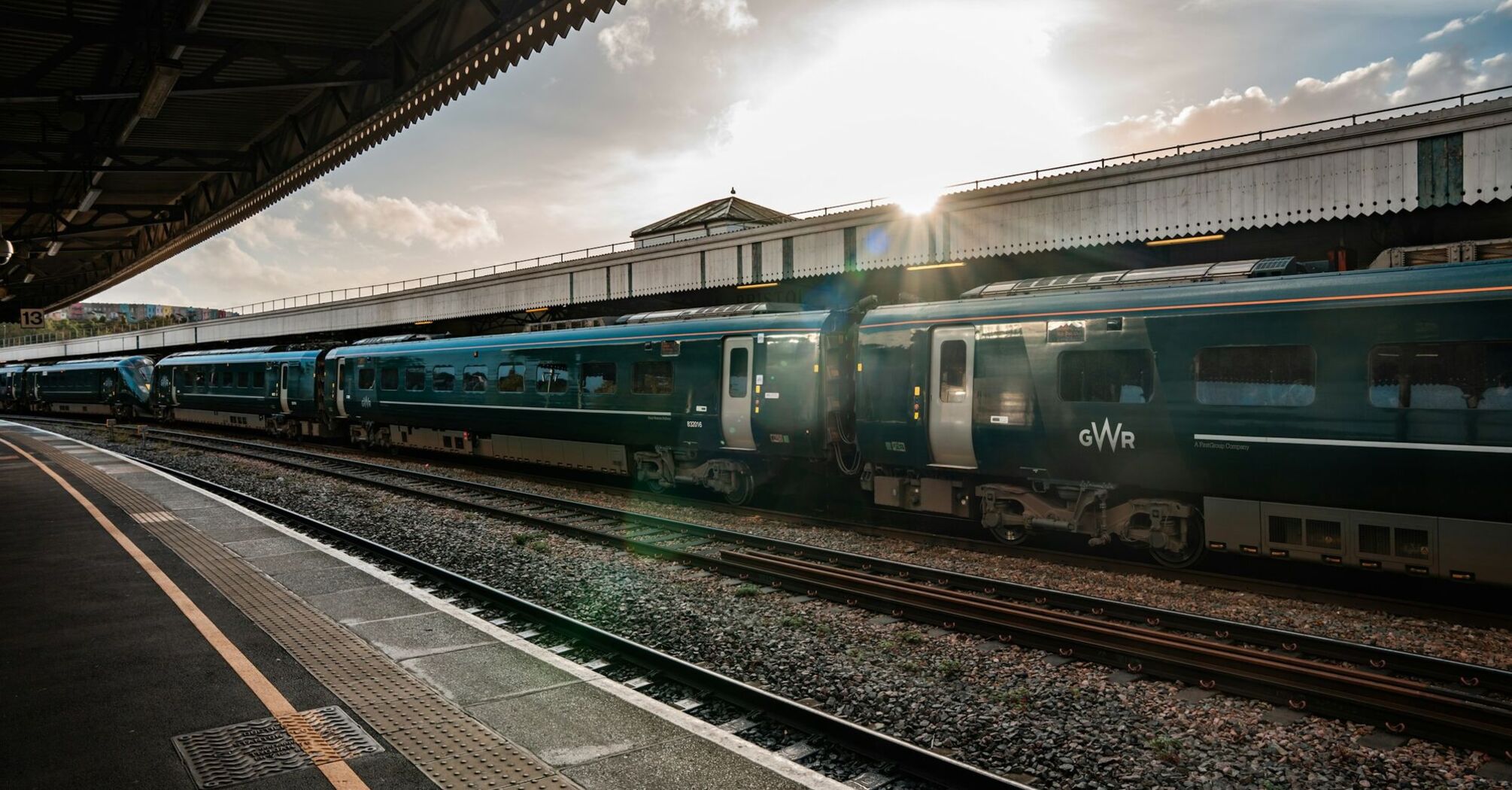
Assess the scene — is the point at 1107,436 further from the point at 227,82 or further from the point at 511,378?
the point at 227,82

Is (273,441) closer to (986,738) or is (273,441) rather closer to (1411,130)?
(986,738)

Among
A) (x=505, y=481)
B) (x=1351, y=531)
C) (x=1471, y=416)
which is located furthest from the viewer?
(x=505, y=481)

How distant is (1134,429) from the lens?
10227 millimetres

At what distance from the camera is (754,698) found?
6141 mm

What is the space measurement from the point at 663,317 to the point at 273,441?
2053 cm

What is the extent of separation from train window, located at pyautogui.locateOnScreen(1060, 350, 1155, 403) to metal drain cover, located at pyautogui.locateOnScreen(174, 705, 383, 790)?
8.74 metres

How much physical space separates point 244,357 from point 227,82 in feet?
71.9

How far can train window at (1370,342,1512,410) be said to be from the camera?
7969 millimetres

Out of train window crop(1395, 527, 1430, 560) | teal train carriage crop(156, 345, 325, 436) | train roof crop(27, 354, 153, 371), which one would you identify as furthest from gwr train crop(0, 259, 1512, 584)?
train roof crop(27, 354, 153, 371)

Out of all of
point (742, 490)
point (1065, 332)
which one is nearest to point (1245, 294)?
point (1065, 332)

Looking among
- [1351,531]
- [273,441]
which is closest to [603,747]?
[1351,531]

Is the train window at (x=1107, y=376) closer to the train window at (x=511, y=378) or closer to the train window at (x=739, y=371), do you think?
the train window at (x=739, y=371)

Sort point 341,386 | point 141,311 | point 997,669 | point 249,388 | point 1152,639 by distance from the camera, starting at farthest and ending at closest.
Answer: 1. point 141,311
2. point 249,388
3. point 341,386
4. point 1152,639
5. point 997,669

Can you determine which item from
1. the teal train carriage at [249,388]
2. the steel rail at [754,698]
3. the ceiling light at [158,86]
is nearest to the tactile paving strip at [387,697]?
the steel rail at [754,698]
